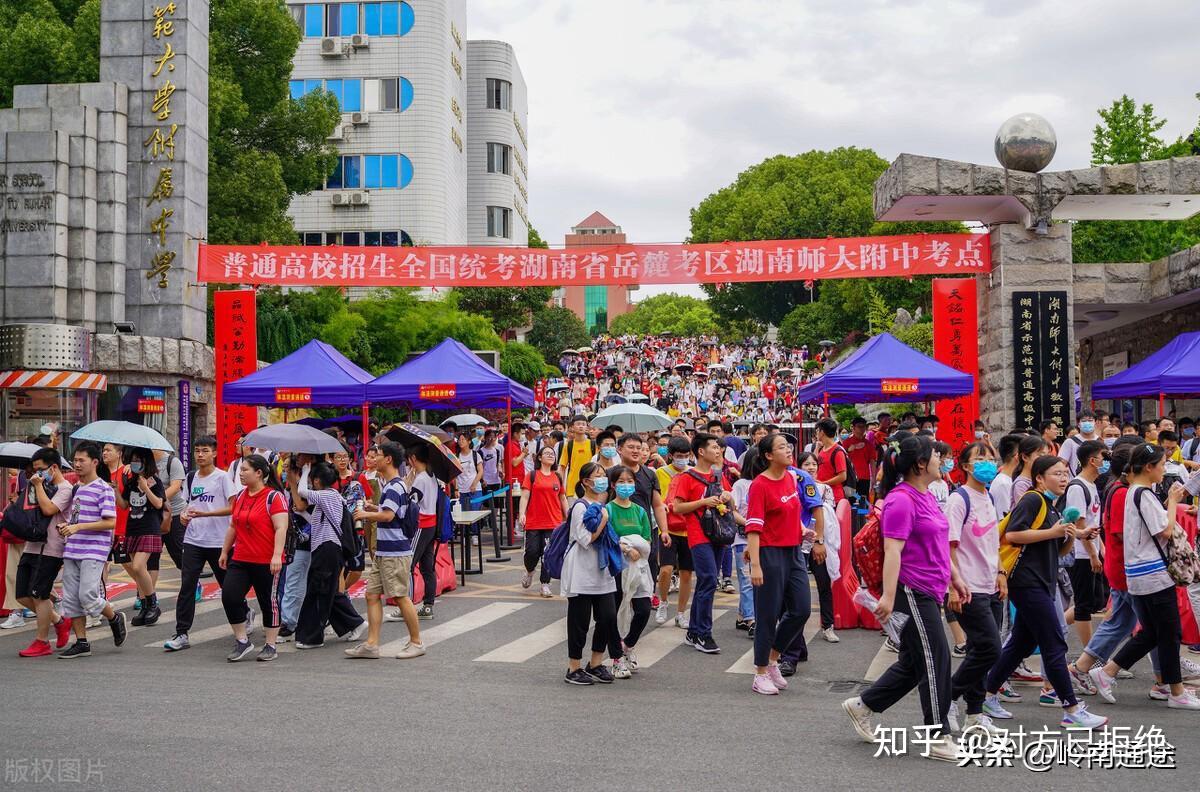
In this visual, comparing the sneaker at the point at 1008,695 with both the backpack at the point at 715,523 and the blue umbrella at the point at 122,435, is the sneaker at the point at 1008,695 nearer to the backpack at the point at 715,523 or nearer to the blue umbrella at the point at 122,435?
the backpack at the point at 715,523

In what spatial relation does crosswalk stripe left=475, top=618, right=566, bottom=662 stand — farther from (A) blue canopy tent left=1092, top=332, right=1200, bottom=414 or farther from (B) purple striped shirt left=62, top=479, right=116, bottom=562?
(A) blue canopy tent left=1092, top=332, right=1200, bottom=414

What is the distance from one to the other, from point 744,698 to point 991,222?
39.4ft

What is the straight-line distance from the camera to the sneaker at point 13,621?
10906mm

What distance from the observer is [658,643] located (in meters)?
10.1

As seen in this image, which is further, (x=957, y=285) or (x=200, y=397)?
(x=200, y=397)

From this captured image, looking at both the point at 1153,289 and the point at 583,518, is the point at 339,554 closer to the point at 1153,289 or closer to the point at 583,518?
the point at 583,518

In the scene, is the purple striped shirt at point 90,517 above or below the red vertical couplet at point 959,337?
below

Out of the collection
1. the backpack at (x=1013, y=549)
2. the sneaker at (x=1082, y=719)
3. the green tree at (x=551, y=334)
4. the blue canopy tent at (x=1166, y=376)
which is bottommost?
the sneaker at (x=1082, y=719)

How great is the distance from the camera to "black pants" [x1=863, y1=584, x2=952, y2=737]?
20.4 ft

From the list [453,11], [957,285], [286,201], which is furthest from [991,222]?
[453,11]

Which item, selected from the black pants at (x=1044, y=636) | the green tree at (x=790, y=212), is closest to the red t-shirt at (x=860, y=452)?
the black pants at (x=1044, y=636)

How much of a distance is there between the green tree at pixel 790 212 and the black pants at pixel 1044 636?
155ft

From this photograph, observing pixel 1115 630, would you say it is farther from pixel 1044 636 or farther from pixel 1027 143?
pixel 1027 143

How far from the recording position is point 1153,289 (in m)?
18.6
